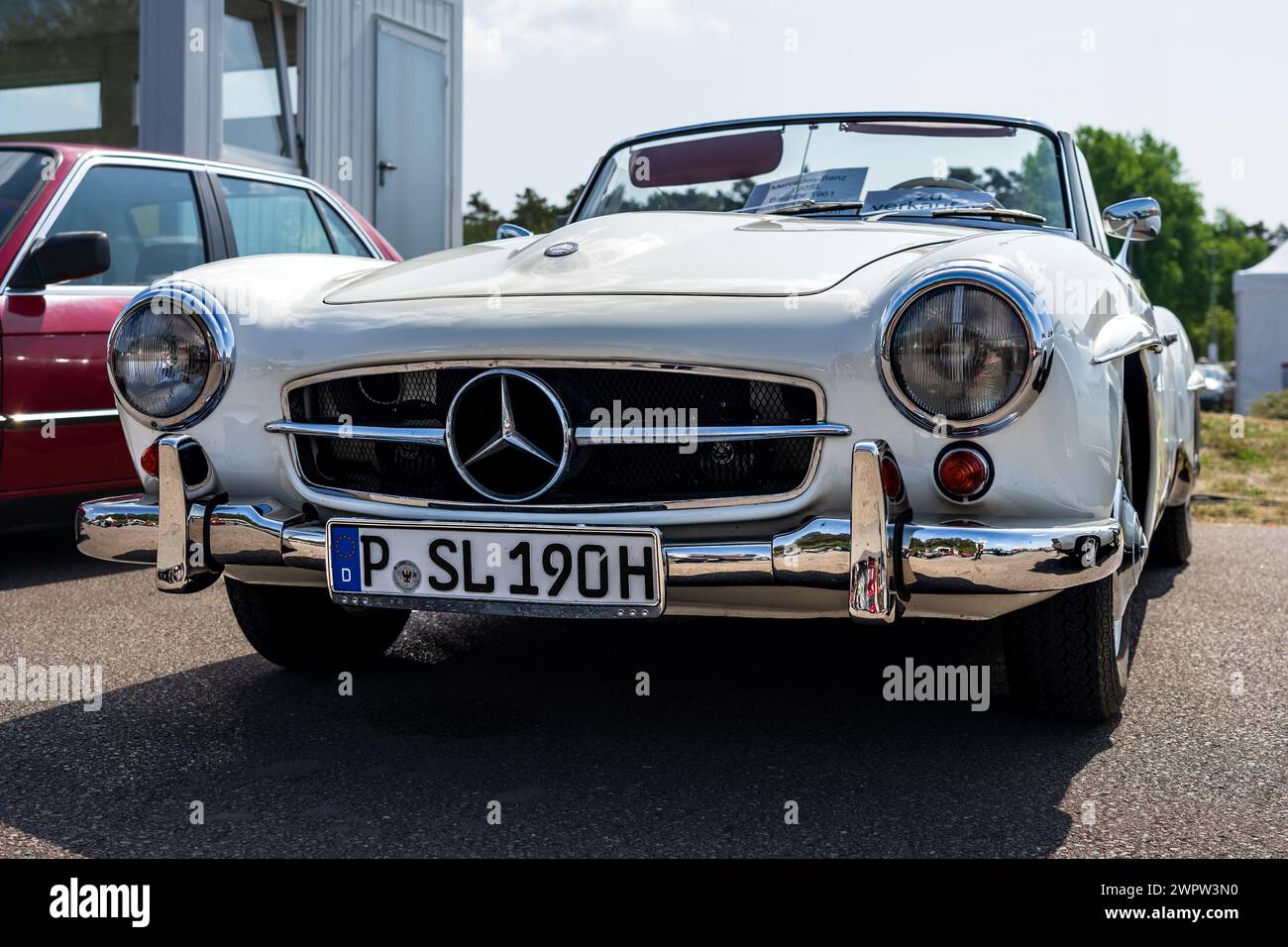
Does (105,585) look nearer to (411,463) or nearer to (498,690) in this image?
(498,690)

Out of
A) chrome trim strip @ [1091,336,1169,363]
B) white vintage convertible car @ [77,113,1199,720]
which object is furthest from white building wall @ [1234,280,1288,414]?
white vintage convertible car @ [77,113,1199,720]

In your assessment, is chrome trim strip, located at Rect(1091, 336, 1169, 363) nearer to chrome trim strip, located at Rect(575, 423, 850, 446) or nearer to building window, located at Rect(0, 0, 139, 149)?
chrome trim strip, located at Rect(575, 423, 850, 446)

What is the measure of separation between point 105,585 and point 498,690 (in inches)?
73.9

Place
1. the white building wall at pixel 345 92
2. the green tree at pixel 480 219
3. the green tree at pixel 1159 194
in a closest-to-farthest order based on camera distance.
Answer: the white building wall at pixel 345 92 → the green tree at pixel 480 219 → the green tree at pixel 1159 194

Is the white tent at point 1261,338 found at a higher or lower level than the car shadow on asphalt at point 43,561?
higher

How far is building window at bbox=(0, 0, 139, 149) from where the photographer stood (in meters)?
9.59

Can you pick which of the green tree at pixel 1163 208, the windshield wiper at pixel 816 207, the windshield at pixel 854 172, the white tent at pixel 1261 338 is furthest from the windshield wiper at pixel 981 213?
the green tree at pixel 1163 208

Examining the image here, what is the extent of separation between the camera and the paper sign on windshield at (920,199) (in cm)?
345

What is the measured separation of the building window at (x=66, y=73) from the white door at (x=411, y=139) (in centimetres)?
190

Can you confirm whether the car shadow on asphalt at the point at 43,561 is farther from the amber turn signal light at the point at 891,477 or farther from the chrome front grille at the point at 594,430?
the amber turn signal light at the point at 891,477

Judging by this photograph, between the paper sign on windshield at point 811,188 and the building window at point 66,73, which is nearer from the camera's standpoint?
the paper sign on windshield at point 811,188

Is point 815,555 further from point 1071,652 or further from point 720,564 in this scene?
point 1071,652

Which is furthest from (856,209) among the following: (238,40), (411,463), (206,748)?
(238,40)
